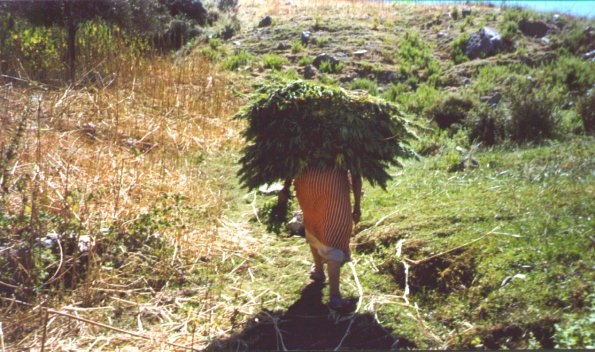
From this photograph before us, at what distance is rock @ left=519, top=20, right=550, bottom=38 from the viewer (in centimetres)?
1415

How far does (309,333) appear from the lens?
4266 millimetres

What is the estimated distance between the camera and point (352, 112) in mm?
4301

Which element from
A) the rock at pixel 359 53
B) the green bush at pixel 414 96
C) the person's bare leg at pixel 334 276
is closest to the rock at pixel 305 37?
the rock at pixel 359 53

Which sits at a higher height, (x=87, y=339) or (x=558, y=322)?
(x=558, y=322)

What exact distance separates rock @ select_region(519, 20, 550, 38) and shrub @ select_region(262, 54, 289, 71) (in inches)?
204

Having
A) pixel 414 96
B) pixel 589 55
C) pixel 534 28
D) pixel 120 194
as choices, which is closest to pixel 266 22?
pixel 414 96

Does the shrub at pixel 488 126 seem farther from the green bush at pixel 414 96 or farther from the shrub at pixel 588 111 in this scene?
the green bush at pixel 414 96

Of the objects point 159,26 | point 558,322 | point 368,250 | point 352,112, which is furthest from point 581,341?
point 159,26

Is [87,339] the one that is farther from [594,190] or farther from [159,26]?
[159,26]

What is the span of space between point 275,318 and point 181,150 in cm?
478

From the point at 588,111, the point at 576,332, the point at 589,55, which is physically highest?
the point at 589,55

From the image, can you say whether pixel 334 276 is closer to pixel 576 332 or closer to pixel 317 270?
pixel 317 270

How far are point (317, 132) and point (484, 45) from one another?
10487 millimetres

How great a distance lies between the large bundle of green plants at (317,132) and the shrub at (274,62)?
9192 millimetres
